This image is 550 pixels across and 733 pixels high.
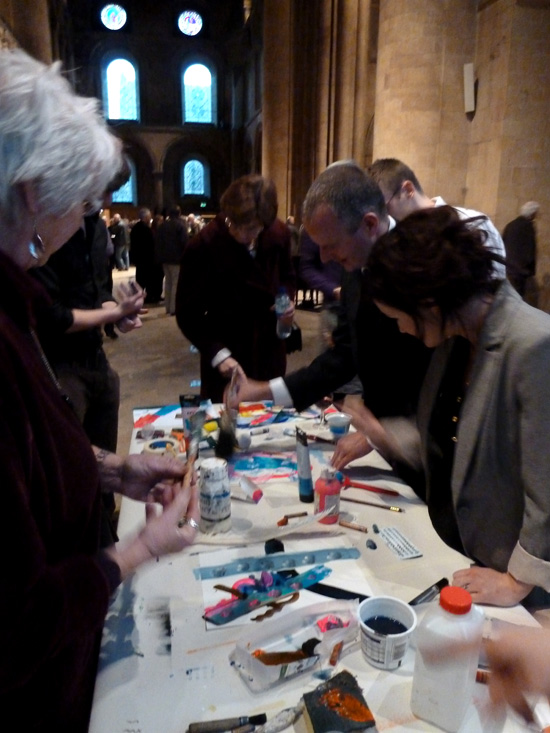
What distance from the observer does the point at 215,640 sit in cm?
119

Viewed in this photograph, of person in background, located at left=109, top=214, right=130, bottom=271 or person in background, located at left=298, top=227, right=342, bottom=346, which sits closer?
person in background, located at left=298, top=227, right=342, bottom=346

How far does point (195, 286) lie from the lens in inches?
116

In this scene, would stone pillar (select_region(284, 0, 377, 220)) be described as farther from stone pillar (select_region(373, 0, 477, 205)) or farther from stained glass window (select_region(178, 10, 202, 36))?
stained glass window (select_region(178, 10, 202, 36))

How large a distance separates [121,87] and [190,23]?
4.11 meters

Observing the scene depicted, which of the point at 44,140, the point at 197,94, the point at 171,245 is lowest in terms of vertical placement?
the point at 171,245

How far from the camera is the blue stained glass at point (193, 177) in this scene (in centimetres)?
2597

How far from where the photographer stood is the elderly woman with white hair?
0.83 m

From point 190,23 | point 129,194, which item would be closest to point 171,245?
point 129,194

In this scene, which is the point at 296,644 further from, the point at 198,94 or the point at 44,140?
the point at 198,94

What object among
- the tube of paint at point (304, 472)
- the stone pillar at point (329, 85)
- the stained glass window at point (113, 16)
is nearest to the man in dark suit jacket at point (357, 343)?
the tube of paint at point (304, 472)

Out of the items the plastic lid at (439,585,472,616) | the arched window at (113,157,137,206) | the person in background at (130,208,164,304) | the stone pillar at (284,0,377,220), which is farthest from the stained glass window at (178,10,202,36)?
the plastic lid at (439,585,472,616)

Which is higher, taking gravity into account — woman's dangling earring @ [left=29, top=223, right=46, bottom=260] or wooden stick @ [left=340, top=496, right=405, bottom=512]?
woman's dangling earring @ [left=29, top=223, right=46, bottom=260]

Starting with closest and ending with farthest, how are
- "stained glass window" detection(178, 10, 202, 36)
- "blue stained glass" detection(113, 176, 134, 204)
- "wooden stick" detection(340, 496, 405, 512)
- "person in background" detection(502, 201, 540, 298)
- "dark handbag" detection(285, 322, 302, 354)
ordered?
"wooden stick" detection(340, 496, 405, 512), "dark handbag" detection(285, 322, 302, 354), "person in background" detection(502, 201, 540, 298), "stained glass window" detection(178, 10, 202, 36), "blue stained glass" detection(113, 176, 134, 204)

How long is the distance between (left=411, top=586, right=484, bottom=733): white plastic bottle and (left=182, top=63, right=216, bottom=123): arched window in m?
27.6
